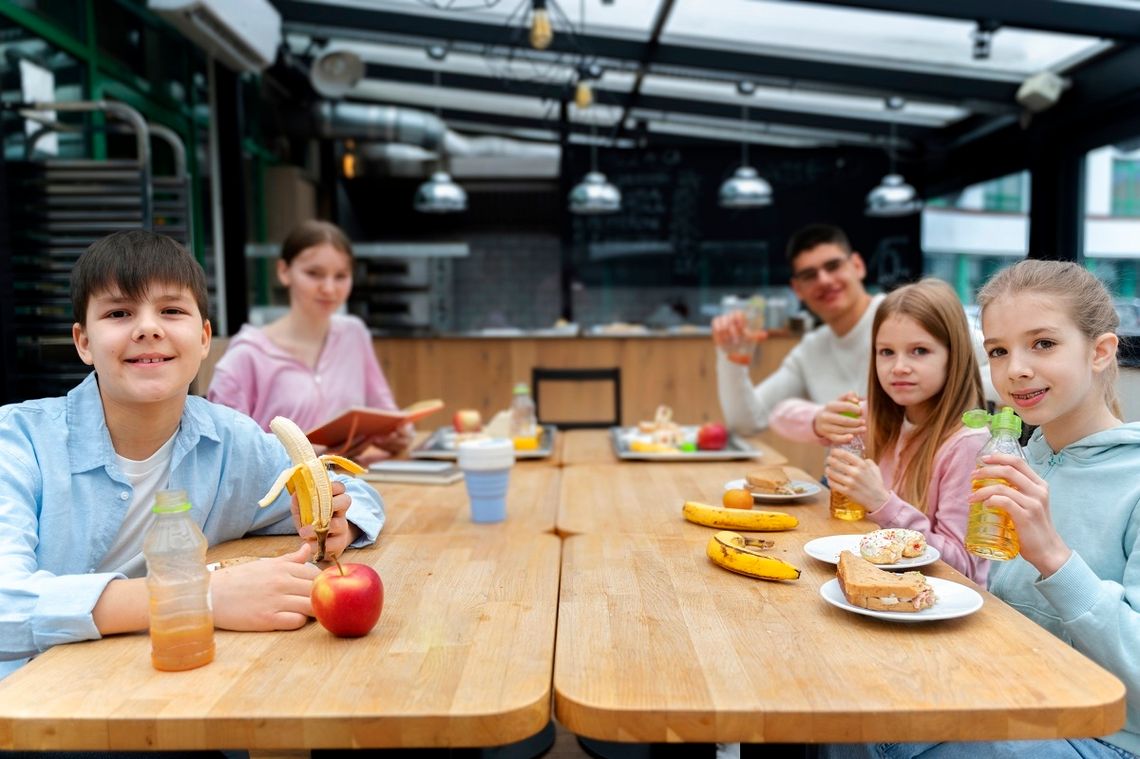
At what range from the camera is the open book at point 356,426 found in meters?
2.15

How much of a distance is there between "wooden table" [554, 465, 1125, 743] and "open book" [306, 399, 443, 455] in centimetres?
97

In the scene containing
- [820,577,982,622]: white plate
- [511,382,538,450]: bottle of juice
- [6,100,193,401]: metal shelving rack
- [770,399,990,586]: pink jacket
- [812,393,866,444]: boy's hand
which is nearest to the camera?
[820,577,982,622]: white plate

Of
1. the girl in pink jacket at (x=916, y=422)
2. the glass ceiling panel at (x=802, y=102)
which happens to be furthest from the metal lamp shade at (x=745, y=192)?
the girl in pink jacket at (x=916, y=422)

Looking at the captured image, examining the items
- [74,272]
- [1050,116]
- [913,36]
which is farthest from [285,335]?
[1050,116]

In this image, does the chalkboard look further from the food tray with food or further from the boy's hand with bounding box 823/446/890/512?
the boy's hand with bounding box 823/446/890/512

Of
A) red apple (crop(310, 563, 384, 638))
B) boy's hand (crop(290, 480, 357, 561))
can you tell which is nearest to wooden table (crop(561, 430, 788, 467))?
boy's hand (crop(290, 480, 357, 561))

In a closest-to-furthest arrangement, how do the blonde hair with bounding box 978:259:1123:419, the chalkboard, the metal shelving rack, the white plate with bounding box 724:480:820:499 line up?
the blonde hair with bounding box 978:259:1123:419 → the white plate with bounding box 724:480:820:499 → the metal shelving rack → the chalkboard

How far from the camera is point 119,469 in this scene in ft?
4.48

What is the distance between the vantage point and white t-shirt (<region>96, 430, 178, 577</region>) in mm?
1377

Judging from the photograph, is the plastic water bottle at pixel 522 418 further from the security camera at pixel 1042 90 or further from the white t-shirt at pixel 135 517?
the security camera at pixel 1042 90

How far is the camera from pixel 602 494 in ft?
6.72

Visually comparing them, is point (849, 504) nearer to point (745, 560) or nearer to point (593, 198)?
point (745, 560)

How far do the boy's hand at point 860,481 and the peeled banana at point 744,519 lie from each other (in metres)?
0.12

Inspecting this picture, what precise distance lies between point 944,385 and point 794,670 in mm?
999
